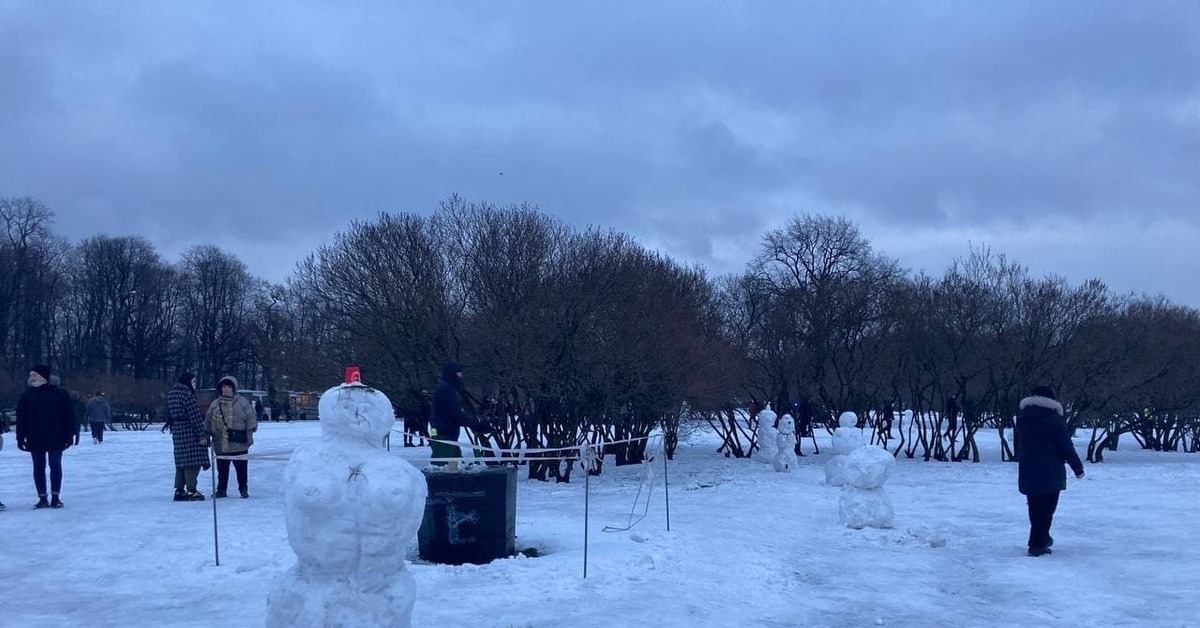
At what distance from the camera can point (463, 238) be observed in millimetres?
21266

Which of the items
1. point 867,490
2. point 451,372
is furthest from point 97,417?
point 867,490

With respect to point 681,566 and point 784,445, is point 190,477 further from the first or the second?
point 784,445

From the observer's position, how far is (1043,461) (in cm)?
1010

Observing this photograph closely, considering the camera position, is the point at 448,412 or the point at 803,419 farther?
the point at 803,419

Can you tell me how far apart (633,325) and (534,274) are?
2.07m

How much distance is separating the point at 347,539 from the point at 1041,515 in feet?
25.7

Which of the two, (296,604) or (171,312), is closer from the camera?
(296,604)

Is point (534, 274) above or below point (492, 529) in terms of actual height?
above

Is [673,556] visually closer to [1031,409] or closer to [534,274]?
[1031,409]

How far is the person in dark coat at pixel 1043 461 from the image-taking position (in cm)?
1005

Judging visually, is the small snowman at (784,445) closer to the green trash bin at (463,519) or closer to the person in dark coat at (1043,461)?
the person in dark coat at (1043,461)

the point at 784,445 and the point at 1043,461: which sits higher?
the point at 1043,461

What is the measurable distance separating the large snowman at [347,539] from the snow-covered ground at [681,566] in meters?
2.02

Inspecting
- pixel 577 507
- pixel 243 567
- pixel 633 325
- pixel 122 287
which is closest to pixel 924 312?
pixel 633 325
